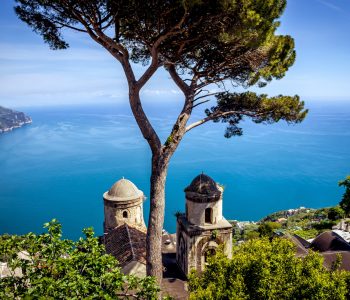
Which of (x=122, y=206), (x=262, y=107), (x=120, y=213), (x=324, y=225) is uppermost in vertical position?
(x=262, y=107)

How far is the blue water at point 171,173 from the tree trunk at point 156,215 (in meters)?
40.7

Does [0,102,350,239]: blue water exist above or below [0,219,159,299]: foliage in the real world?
below

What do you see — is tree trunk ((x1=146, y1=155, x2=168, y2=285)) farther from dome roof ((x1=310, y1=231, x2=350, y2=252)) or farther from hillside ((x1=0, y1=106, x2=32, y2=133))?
hillside ((x1=0, y1=106, x2=32, y2=133))

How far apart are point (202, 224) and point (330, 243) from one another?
932 centimetres

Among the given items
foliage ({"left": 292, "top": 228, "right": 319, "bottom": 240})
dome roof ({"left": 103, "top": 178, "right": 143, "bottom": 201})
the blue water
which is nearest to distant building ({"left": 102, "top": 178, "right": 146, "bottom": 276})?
dome roof ({"left": 103, "top": 178, "right": 143, "bottom": 201})

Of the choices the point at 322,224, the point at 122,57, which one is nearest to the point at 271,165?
the point at 322,224

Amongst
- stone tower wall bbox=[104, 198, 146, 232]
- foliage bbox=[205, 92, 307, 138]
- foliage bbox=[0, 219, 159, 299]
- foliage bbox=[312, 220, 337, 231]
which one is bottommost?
foliage bbox=[312, 220, 337, 231]

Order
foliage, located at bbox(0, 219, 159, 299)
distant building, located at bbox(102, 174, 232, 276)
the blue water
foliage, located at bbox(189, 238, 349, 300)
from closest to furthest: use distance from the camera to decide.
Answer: foliage, located at bbox(0, 219, 159, 299) < foliage, located at bbox(189, 238, 349, 300) < distant building, located at bbox(102, 174, 232, 276) < the blue water

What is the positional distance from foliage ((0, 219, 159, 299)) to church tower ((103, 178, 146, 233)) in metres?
10.6

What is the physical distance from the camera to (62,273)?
517 cm

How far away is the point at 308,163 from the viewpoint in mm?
79500

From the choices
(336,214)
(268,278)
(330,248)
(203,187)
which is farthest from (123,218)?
(336,214)

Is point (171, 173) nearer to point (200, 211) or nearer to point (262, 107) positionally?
point (200, 211)

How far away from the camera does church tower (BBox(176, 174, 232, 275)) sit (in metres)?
12.4
